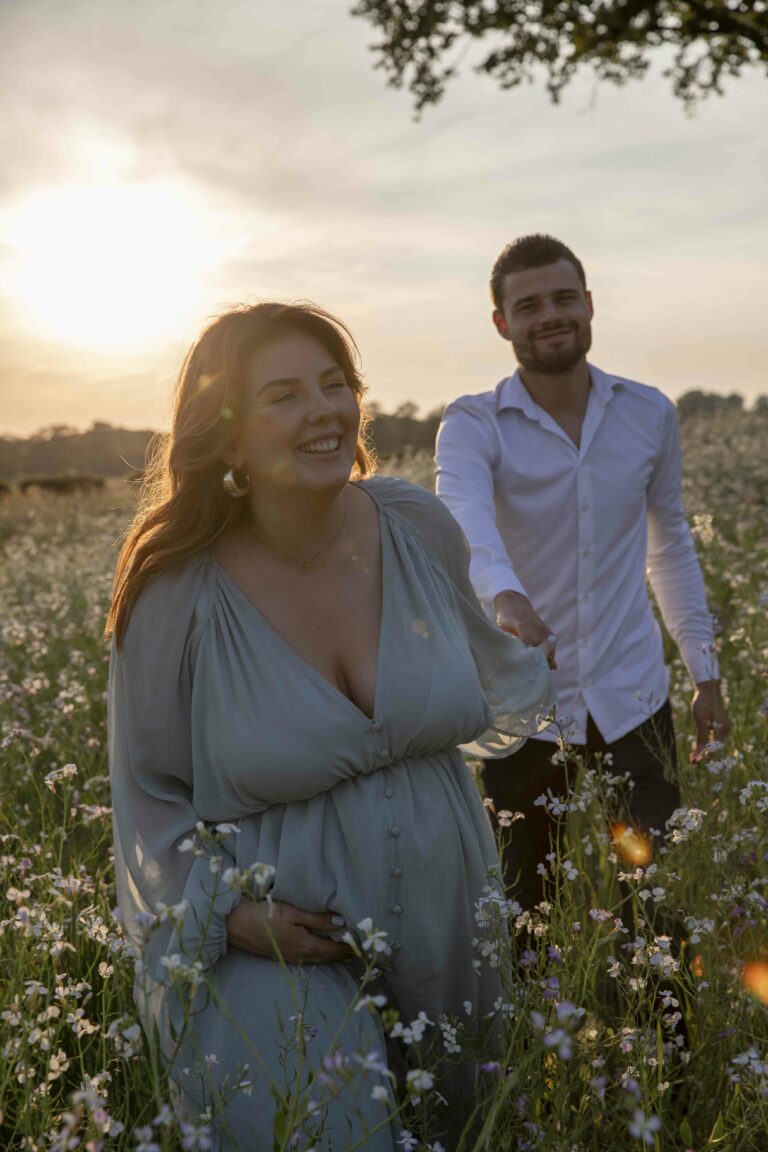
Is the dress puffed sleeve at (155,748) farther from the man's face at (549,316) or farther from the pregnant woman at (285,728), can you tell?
the man's face at (549,316)

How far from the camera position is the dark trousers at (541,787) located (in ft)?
14.3

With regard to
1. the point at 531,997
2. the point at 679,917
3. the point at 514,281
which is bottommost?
the point at 679,917

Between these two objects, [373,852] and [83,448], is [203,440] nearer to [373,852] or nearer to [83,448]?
[373,852]

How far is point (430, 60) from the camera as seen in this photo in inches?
653

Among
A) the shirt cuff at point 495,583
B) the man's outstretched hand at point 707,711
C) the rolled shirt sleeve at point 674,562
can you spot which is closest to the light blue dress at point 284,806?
the shirt cuff at point 495,583

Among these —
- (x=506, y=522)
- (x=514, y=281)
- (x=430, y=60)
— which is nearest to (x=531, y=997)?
(x=506, y=522)

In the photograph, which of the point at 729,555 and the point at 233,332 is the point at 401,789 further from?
the point at 729,555

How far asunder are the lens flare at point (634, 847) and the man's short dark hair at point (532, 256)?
2.18 m

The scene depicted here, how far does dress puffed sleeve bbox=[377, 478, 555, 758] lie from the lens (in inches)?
139

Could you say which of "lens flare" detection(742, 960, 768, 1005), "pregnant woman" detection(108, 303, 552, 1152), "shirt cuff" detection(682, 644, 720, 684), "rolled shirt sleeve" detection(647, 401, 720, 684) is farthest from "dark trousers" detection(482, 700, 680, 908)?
"pregnant woman" detection(108, 303, 552, 1152)

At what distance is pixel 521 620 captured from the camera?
3.53 meters

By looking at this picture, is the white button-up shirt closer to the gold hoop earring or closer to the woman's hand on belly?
the gold hoop earring

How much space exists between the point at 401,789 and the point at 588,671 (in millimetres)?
1612

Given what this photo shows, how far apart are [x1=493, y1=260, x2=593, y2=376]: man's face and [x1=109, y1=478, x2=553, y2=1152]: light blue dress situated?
5.24 feet
